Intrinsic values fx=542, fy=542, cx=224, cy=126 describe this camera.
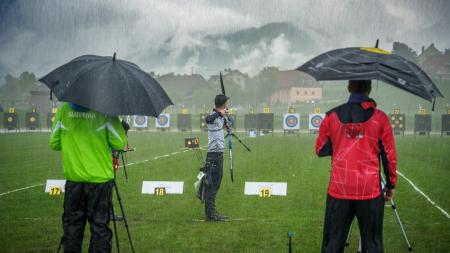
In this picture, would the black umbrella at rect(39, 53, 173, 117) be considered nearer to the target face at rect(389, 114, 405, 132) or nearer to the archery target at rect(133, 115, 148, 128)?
the target face at rect(389, 114, 405, 132)

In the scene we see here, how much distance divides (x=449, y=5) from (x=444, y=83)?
11.2 m

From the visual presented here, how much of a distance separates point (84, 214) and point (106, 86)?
1.37 metres

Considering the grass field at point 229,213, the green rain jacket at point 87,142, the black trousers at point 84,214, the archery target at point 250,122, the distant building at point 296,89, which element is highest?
the distant building at point 296,89

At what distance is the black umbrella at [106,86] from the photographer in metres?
5.41

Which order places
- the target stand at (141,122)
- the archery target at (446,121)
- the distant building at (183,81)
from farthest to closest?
the distant building at (183,81), the target stand at (141,122), the archery target at (446,121)

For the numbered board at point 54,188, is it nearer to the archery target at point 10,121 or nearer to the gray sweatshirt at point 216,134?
the gray sweatshirt at point 216,134

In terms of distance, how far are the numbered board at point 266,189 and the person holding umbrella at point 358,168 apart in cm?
676

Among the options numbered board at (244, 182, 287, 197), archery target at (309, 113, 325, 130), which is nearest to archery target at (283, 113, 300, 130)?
archery target at (309, 113, 325, 130)

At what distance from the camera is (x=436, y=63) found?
86.2 metres

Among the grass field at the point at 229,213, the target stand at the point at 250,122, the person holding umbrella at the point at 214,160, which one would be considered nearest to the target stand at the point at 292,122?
the target stand at the point at 250,122

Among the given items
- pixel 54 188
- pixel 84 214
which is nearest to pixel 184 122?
pixel 54 188

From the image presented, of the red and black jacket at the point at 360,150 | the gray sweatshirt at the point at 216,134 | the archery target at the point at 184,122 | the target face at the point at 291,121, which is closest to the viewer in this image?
the red and black jacket at the point at 360,150

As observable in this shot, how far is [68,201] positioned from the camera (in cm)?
566

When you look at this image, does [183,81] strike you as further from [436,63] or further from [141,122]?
[141,122]
